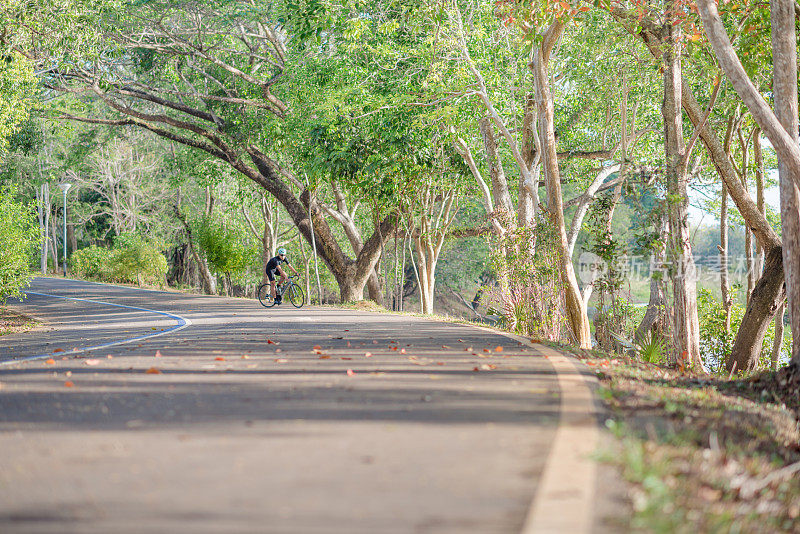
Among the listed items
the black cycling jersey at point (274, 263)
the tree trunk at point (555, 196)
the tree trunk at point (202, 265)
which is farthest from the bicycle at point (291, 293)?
the tree trunk at point (202, 265)

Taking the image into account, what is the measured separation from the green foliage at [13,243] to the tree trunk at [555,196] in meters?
12.9

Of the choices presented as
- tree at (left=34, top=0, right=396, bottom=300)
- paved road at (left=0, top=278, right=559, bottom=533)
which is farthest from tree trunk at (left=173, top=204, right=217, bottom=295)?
paved road at (left=0, top=278, right=559, bottom=533)

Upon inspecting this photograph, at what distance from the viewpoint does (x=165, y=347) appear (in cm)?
1139

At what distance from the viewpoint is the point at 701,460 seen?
4516 millimetres

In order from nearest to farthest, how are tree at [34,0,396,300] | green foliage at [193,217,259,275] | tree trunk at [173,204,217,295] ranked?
tree at [34,0,396,300] → green foliage at [193,217,259,275] → tree trunk at [173,204,217,295]

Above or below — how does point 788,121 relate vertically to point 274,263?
above

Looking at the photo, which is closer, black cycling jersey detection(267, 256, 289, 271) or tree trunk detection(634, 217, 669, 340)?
tree trunk detection(634, 217, 669, 340)

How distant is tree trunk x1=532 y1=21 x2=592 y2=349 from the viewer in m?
15.0

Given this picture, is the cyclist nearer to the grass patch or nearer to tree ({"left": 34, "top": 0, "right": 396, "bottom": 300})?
tree ({"left": 34, "top": 0, "right": 396, "bottom": 300})

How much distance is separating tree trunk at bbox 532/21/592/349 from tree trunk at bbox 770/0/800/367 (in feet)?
15.5

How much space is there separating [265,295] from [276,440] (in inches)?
800

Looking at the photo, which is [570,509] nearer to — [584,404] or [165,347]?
[584,404]

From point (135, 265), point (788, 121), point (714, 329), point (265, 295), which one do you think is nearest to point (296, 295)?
point (265, 295)

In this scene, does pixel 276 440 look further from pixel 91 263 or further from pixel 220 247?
pixel 91 263
